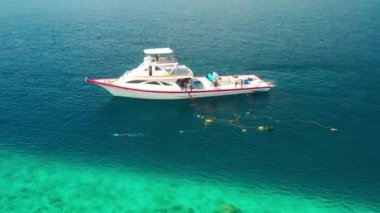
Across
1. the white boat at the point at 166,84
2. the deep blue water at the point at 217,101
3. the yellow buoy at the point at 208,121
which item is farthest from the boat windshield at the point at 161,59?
the yellow buoy at the point at 208,121

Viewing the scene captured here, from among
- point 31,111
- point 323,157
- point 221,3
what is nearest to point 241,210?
point 323,157

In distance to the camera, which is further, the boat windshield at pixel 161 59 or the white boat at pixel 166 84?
the boat windshield at pixel 161 59

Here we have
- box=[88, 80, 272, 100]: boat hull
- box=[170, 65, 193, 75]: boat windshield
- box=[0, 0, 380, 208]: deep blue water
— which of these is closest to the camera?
box=[0, 0, 380, 208]: deep blue water

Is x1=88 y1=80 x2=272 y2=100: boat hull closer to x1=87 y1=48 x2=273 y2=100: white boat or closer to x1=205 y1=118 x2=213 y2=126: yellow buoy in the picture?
x1=87 y1=48 x2=273 y2=100: white boat

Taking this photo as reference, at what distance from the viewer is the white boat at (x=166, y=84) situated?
84312mm

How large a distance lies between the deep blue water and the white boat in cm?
197

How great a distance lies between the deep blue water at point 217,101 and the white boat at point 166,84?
1.97 m

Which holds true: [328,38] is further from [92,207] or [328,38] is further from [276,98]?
[92,207]

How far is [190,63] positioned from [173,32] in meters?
30.6

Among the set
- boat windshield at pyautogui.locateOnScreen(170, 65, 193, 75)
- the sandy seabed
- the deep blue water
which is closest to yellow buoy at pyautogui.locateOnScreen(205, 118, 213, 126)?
the deep blue water

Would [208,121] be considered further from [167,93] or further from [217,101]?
[167,93]

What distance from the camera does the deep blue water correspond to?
6512 centimetres

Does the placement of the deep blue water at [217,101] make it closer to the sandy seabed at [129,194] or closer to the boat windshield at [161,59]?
the sandy seabed at [129,194]

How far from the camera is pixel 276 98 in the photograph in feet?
283
